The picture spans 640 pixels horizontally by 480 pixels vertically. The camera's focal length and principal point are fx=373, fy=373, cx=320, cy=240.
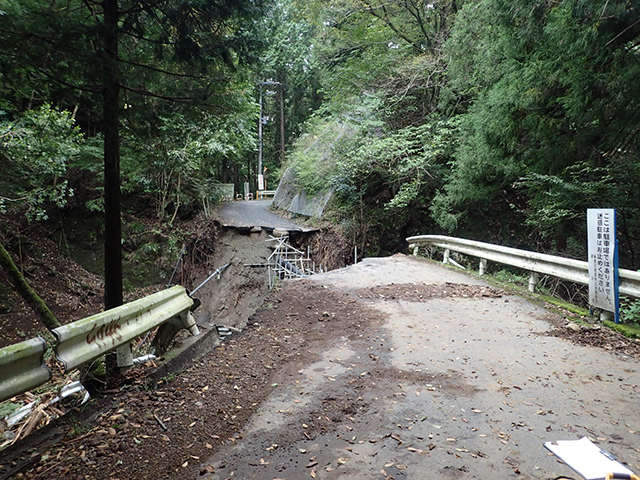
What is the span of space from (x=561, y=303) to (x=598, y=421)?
3.85 metres

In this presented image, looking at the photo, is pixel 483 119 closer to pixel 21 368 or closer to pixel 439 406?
pixel 439 406

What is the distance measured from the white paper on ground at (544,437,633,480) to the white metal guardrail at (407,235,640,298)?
11.4 feet

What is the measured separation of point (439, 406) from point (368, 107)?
15037 millimetres

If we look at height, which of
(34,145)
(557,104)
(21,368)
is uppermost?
(557,104)

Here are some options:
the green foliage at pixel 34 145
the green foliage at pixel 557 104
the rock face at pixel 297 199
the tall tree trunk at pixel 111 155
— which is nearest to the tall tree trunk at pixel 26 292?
the tall tree trunk at pixel 111 155

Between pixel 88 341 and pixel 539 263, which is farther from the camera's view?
pixel 539 263

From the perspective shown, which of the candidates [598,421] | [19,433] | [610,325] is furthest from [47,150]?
[610,325]

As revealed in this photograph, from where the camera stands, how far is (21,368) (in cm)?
241

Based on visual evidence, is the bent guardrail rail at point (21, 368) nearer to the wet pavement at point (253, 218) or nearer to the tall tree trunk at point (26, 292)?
the tall tree trunk at point (26, 292)

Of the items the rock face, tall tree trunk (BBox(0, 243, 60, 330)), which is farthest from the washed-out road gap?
the rock face

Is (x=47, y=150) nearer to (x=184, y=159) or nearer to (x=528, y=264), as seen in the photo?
(x=184, y=159)

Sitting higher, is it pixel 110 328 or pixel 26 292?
pixel 26 292

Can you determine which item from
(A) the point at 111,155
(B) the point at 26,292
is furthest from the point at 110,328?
(A) the point at 111,155

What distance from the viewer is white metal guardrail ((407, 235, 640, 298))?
485 centimetres
